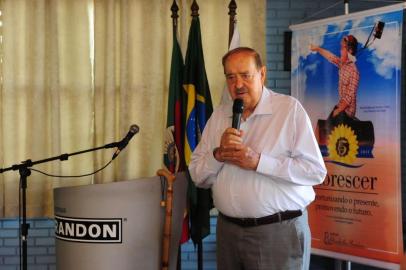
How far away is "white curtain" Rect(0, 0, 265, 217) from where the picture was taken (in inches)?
138

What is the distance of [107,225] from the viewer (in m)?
2.36

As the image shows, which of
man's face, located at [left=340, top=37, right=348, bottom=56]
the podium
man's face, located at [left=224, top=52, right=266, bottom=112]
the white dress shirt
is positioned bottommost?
the podium

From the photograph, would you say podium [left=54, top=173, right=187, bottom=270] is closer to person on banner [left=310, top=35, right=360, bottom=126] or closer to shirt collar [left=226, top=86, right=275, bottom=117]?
shirt collar [left=226, top=86, right=275, bottom=117]

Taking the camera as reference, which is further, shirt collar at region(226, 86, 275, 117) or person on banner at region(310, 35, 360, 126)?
person on banner at region(310, 35, 360, 126)

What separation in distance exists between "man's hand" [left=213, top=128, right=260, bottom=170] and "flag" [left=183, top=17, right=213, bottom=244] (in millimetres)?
992

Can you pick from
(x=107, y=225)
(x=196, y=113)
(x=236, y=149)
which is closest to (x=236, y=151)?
(x=236, y=149)

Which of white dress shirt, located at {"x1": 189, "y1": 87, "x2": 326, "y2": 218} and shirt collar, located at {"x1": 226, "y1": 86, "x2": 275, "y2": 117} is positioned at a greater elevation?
shirt collar, located at {"x1": 226, "y1": 86, "x2": 275, "y2": 117}

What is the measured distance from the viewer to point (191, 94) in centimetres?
321

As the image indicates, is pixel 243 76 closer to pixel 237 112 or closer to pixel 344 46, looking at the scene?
pixel 237 112

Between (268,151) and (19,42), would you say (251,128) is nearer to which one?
(268,151)

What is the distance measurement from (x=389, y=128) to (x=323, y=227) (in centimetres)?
74

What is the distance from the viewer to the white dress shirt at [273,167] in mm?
2121

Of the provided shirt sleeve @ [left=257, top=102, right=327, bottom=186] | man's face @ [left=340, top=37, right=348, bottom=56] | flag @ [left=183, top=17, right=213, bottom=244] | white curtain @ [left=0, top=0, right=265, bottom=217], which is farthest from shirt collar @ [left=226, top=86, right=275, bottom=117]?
white curtain @ [left=0, top=0, right=265, bottom=217]

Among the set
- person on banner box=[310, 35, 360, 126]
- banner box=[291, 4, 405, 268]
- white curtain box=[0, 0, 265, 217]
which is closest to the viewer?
banner box=[291, 4, 405, 268]
